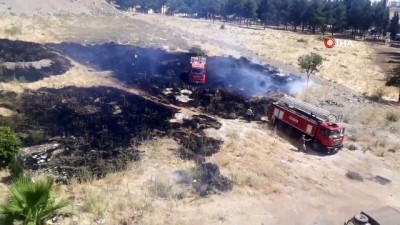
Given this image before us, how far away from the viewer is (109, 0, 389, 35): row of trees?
315 ft

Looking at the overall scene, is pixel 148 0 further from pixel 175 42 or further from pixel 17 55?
pixel 17 55

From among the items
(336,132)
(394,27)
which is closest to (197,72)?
(336,132)

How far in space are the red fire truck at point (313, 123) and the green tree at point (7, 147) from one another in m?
18.1

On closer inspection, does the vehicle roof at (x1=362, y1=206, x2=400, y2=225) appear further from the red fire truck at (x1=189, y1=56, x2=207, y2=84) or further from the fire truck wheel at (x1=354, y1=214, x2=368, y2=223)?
the red fire truck at (x1=189, y1=56, x2=207, y2=84)

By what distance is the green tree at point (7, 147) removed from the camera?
18859 millimetres

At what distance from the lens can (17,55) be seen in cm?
4019

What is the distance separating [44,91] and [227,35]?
53581 mm

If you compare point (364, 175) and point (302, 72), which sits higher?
point (302, 72)

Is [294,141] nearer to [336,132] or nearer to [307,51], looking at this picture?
[336,132]

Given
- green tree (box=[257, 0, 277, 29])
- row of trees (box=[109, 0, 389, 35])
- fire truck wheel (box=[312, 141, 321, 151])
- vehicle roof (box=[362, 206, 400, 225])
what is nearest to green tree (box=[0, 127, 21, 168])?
vehicle roof (box=[362, 206, 400, 225])

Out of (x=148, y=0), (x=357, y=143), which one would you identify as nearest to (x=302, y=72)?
(x=357, y=143)

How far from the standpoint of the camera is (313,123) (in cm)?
2483

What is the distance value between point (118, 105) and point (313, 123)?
16.0 m

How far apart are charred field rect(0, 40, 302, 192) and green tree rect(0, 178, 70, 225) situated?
9.56 m
